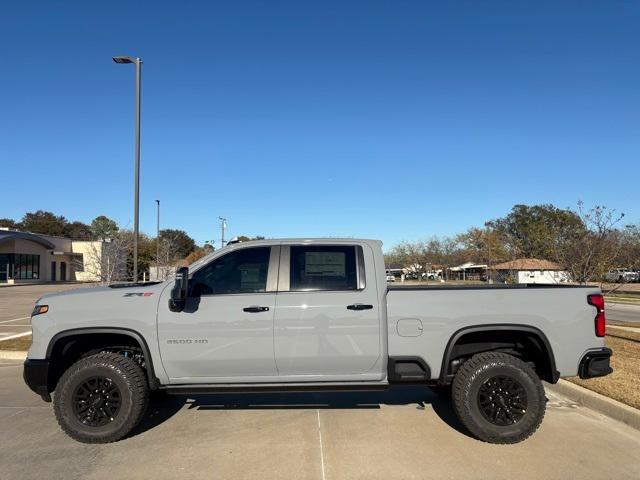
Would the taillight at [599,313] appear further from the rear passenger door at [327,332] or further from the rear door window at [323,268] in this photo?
the rear door window at [323,268]

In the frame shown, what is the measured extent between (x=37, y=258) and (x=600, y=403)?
2288 inches

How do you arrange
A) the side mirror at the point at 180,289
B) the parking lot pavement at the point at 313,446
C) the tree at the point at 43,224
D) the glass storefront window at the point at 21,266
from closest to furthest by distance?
the parking lot pavement at the point at 313,446
the side mirror at the point at 180,289
the glass storefront window at the point at 21,266
the tree at the point at 43,224

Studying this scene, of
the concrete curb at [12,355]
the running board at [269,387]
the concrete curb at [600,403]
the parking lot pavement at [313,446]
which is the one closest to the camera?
the parking lot pavement at [313,446]

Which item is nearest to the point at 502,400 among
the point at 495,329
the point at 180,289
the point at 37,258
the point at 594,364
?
the point at 495,329

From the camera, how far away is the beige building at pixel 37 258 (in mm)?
48656

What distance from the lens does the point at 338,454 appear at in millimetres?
4594

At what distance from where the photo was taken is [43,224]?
90125 mm

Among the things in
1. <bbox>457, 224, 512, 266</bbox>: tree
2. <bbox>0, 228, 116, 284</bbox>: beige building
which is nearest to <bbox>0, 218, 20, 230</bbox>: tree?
<bbox>0, 228, 116, 284</bbox>: beige building

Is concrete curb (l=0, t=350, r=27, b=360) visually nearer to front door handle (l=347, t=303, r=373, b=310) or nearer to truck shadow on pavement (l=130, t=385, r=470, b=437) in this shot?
truck shadow on pavement (l=130, t=385, r=470, b=437)

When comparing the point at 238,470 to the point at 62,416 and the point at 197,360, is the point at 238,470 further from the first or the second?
the point at 62,416

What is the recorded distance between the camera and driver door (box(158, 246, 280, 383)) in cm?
479

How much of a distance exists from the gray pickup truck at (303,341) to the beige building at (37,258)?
40962mm

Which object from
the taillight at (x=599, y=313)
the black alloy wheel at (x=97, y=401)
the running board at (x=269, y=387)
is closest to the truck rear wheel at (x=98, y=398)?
the black alloy wheel at (x=97, y=401)

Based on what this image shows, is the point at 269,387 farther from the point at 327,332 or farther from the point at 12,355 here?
the point at 12,355
